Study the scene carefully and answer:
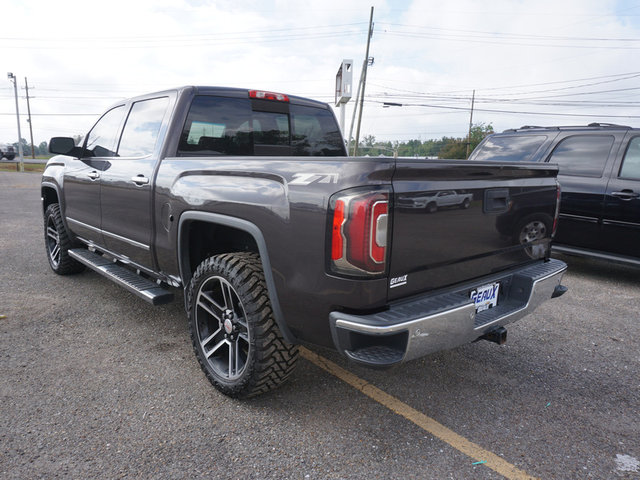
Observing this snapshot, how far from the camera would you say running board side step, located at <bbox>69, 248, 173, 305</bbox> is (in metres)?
3.28

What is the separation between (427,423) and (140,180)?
8.61 feet

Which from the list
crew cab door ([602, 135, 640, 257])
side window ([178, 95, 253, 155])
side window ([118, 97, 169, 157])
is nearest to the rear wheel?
side window ([118, 97, 169, 157])

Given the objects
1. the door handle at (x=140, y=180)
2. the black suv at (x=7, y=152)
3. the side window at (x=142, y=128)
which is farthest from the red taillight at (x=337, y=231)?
the black suv at (x=7, y=152)

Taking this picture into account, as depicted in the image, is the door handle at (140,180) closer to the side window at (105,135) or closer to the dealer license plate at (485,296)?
the side window at (105,135)

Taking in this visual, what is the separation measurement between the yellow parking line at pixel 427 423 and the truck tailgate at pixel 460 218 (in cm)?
81

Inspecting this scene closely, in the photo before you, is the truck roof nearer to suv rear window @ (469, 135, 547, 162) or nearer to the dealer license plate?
the dealer license plate

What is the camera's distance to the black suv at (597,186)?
5.24 m

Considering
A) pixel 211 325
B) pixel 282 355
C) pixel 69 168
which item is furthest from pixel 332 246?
pixel 69 168

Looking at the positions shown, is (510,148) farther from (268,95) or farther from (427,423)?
(427,423)

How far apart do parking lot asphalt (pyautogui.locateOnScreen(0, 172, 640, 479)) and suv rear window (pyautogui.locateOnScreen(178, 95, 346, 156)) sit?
1594 millimetres

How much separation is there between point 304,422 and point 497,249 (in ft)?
5.11

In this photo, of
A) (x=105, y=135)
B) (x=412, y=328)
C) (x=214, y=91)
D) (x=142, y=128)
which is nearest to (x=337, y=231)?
(x=412, y=328)

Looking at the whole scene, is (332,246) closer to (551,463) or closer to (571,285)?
(551,463)

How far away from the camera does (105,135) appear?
4.38 m
